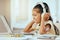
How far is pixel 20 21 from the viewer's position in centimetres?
182

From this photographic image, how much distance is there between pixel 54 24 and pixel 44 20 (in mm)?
126

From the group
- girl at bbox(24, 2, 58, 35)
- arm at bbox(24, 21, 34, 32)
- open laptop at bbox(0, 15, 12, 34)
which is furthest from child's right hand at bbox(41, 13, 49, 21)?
open laptop at bbox(0, 15, 12, 34)

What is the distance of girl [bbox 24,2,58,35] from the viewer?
1.80 meters

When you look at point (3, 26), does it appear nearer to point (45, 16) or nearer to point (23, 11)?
point (23, 11)

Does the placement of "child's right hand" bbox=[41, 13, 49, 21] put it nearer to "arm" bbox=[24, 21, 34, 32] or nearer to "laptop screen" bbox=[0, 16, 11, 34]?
"arm" bbox=[24, 21, 34, 32]

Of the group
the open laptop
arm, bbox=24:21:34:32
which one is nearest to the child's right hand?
arm, bbox=24:21:34:32

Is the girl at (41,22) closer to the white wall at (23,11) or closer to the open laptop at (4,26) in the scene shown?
the white wall at (23,11)

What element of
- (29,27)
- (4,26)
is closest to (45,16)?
(29,27)

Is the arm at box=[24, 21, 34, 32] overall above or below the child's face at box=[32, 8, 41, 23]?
below

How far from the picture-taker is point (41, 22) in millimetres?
1822

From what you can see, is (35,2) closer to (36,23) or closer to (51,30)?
(36,23)

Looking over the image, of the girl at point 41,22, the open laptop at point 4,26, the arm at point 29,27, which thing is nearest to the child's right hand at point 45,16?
the girl at point 41,22

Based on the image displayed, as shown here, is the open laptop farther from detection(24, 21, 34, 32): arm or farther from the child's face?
the child's face

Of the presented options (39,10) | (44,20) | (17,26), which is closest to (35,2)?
(39,10)
